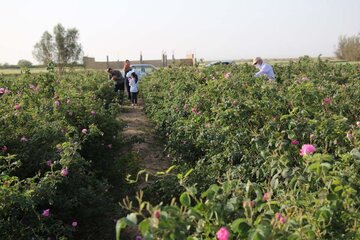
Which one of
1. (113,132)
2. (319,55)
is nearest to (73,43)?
(319,55)

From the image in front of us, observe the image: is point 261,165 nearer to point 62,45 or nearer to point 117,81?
point 117,81

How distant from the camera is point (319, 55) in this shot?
42.9ft

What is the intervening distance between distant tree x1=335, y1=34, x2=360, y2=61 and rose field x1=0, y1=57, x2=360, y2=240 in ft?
114

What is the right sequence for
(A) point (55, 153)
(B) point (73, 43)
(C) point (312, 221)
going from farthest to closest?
(B) point (73, 43) → (A) point (55, 153) → (C) point (312, 221)

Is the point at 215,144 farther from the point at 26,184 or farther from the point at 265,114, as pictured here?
the point at 26,184

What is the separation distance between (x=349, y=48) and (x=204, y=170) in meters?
38.0

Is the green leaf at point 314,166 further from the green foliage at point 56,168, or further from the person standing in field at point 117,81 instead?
the person standing in field at point 117,81

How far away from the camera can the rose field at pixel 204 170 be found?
6.17 ft

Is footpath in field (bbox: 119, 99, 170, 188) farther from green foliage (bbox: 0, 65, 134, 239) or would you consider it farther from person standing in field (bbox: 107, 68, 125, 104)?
person standing in field (bbox: 107, 68, 125, 104)

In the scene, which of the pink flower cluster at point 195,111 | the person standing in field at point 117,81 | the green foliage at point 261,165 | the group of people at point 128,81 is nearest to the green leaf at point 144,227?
the green foliage at point 261,165

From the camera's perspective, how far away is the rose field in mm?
1882

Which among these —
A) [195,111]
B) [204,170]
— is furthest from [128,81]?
[204,170]

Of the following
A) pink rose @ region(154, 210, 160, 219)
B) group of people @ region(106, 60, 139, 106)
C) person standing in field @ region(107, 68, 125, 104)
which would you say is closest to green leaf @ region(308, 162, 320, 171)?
pink rose @ region(154, 210, 160, 219)

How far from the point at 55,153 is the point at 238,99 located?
2040 millimetres
